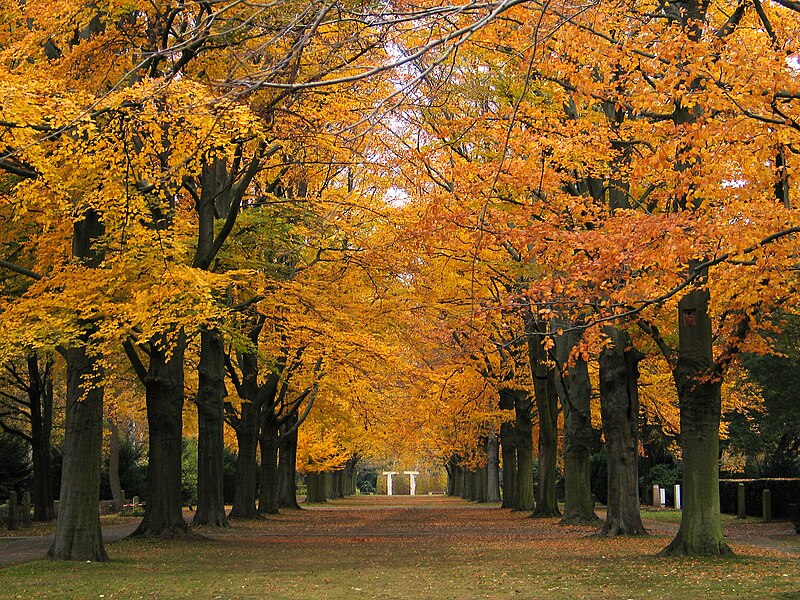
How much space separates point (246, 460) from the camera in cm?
3412

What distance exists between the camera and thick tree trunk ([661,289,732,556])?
16.5m

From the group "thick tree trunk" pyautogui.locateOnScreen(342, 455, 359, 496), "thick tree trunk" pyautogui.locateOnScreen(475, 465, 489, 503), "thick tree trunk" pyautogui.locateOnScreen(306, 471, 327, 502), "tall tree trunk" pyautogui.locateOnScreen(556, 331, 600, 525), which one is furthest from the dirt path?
"thick tree trunk" pyautogui.locateOnScreen(342, 455, 359, 496)

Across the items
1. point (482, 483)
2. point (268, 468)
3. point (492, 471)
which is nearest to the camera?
point (268, 468)

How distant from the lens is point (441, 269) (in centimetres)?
2683

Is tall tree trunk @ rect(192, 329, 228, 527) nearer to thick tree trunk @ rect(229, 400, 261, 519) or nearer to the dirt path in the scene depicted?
the dirt path

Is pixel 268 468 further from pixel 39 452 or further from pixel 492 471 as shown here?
pixel 492 471

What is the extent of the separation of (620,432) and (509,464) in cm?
2427

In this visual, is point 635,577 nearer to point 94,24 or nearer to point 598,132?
point 598,132

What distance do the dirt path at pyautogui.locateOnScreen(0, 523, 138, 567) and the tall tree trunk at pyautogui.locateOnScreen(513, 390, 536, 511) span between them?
1591 centimetres

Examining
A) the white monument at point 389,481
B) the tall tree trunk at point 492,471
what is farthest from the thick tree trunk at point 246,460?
the white monument at point 389,481

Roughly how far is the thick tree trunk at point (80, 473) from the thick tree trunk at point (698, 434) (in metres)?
9.67

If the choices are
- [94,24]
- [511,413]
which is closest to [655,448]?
[511,413]

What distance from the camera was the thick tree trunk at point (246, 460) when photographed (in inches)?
1337

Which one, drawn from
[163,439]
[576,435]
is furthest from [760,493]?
[163,439]
